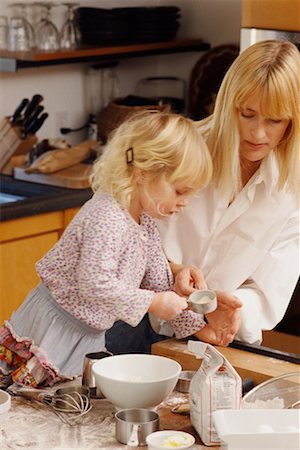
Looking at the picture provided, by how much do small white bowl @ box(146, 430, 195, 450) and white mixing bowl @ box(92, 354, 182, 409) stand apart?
0.30ft

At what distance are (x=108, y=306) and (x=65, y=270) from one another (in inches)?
5.1

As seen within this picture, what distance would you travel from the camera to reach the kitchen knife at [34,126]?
11.8 ft

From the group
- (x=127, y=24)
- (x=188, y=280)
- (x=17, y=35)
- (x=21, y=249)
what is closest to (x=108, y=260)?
(x=188, y=280)

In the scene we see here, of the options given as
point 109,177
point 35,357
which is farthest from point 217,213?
point 35,357

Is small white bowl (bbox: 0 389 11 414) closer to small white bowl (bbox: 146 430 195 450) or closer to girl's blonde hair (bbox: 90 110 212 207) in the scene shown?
small white bowl (bbox: 146 430 195 450)

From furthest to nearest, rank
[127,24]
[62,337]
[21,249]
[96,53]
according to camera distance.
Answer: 1. [127,24]
2. [96,53]
3. [21,249]
4. [62,337]

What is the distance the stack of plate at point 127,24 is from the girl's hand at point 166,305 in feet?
7.46

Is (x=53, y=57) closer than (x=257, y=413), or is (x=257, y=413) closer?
(x=257, y=413)

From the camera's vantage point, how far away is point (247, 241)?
7.12ft

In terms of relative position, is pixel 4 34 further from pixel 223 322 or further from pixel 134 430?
pixel 134 430

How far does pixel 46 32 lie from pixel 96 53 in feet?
0.78

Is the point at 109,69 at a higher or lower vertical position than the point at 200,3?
lower

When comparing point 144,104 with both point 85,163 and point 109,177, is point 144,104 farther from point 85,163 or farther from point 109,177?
point 109,177

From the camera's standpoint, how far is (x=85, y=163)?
3721 mm
